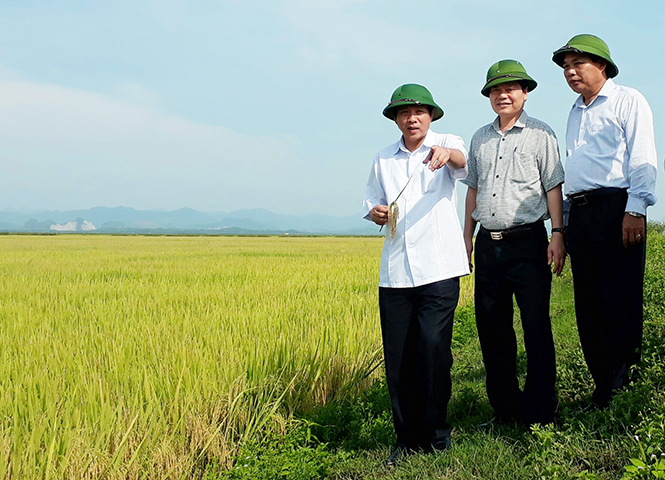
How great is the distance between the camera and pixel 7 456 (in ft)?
7.66

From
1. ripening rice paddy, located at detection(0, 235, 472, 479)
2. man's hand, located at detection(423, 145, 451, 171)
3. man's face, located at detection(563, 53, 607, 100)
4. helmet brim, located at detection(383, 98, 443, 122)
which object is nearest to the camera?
ripening rice paddy, located at detection(0, 235, 472, 479)

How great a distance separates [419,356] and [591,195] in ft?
4.19

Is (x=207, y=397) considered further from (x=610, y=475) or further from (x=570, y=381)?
(x=570, y=381)

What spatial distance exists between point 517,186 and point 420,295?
0.82m

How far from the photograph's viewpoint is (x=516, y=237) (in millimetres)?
3148

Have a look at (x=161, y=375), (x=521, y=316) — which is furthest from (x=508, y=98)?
(x=161, y=375)

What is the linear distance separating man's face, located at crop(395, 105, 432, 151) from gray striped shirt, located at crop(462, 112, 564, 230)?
0.49 meters

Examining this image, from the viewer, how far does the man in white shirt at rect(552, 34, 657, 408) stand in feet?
9.77

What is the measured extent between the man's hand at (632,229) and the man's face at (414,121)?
44.5 inches

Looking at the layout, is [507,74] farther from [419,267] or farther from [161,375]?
[161,375]

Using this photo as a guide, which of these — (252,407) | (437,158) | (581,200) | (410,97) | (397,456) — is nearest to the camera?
(437,158)

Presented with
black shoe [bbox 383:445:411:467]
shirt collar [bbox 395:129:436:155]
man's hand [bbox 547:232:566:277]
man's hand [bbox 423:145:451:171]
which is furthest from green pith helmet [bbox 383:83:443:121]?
black shoe [bbox 383:445:411:467]

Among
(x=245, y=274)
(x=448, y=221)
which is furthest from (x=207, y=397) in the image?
(x=245, y=274)

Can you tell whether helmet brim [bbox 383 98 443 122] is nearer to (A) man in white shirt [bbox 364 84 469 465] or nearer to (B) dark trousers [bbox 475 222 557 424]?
(A) man in white shirt [bbox 364 84 469 465]
